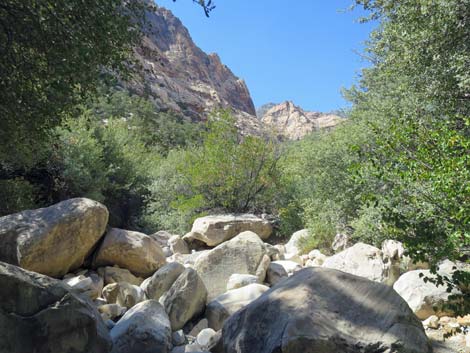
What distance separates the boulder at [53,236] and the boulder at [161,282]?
1962 mm

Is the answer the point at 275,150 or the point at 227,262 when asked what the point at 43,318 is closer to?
the point at 227,262

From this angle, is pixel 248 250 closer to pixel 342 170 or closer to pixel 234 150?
pixel 342 170

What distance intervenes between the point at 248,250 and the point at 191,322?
2.61 meters

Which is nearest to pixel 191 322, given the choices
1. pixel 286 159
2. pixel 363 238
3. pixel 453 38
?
pixel 363 238

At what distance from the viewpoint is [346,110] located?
1795cm

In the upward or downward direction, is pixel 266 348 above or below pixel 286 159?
below

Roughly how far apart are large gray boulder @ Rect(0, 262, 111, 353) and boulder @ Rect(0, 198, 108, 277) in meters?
4.07

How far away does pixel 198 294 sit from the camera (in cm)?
743

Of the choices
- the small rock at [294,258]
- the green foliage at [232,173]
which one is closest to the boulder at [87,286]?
the small rock at [294,258]

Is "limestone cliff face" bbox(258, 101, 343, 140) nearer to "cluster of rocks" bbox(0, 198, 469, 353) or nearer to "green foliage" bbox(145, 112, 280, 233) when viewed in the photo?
"green foliage" bbox(145, 112, 280, 233)

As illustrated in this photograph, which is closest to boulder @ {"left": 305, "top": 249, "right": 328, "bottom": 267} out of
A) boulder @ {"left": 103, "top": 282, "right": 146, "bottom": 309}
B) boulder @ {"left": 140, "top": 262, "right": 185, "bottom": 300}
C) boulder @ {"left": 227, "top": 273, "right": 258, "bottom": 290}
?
boulder @ {"left": 227, "top": 273, "right": 258, "bottom": 290}

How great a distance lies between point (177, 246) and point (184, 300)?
5.60 meters

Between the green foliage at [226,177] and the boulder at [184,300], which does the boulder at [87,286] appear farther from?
the green foliage at [226,177]

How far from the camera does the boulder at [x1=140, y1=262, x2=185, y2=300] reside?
8.19 meters
